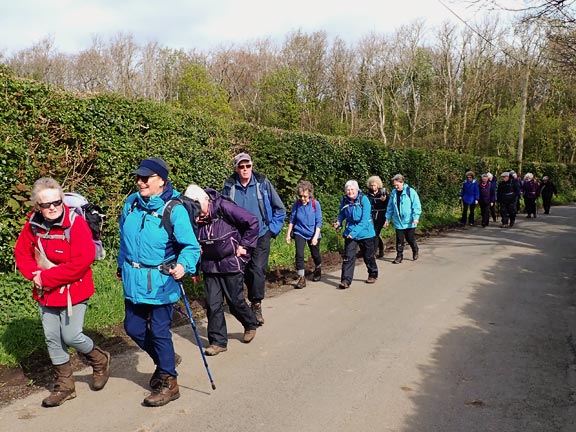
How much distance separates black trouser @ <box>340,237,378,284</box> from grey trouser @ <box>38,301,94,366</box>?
510 centimetres

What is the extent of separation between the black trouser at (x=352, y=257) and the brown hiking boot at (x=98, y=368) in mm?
4825

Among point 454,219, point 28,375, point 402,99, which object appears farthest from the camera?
point 402,99

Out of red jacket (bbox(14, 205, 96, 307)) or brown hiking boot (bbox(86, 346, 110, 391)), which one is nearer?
red jacket (bbox(14, 205, 96, 307))

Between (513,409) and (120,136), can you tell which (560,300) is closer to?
(513,409)

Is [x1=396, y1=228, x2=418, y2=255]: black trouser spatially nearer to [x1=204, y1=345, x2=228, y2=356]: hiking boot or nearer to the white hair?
[x1=204, y1=345, x2=228, y2=356]: hiking boot

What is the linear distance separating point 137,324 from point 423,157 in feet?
56.0

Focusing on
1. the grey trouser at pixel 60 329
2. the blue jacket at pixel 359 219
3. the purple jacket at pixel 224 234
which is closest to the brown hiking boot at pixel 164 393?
the grey trouser at pixel 60 329

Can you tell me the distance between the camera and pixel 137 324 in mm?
4359

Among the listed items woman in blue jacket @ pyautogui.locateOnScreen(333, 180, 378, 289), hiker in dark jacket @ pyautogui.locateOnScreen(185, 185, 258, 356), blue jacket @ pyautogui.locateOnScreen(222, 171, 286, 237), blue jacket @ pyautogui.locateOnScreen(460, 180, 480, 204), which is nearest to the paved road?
hiker in dark jacket @ pyautogui.locateOnScreen(185, 185, 258, 356)

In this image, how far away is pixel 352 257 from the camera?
8672 millimetres

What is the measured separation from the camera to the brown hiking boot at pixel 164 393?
13.6 ft

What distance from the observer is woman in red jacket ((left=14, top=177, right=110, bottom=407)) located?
13.3 feet

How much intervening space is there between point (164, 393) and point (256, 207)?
273 centimetres

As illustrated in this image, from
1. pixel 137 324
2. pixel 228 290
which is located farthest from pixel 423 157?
pixel 137 324
